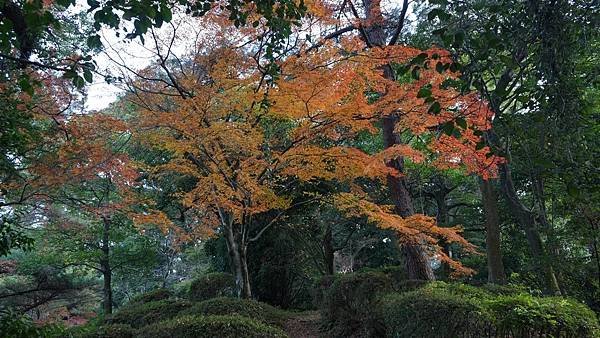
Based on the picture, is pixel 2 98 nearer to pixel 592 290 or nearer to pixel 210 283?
pixel 210 283

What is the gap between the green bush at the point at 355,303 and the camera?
20.0ft

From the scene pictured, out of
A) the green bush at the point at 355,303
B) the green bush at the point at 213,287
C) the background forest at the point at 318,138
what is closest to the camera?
the background forest at the point at 318,138

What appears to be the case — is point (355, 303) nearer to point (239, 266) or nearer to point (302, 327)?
point (302, 327)

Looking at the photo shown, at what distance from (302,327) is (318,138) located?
12.3 feet

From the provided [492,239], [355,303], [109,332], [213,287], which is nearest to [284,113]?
[355,303]

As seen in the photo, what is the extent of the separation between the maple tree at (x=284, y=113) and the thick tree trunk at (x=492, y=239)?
2.23 m

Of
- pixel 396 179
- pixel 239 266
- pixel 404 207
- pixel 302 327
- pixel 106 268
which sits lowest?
pixel 302 327

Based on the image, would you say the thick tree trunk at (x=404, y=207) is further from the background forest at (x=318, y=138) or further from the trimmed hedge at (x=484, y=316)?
the trimmed hedge at (x=484, y=316)

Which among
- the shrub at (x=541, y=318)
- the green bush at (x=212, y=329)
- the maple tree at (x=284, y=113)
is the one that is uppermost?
the maple tree at (x=284, y=113)

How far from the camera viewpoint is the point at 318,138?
7316mm

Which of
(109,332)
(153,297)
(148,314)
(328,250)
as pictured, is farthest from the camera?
(328,250)

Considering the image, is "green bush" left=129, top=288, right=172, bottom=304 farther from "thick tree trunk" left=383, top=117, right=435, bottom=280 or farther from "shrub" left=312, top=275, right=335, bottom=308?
"thick tree trunk" left=383, top=117, right=435, bottom=280

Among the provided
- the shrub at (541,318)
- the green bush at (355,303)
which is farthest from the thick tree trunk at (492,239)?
the shrub at (541,318)

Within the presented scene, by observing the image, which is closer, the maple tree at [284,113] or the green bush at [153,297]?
the maple tree at [284,113]
